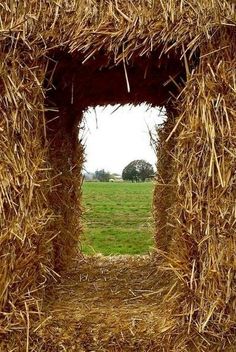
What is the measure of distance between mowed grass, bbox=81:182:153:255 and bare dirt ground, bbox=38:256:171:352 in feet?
4.37

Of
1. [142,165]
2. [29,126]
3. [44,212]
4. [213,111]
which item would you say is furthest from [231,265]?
[142,165]

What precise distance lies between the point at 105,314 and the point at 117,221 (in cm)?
627

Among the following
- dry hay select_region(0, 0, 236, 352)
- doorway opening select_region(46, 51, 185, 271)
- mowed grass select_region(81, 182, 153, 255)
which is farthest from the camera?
mowed grass select_region(81, 182, 153, 255)

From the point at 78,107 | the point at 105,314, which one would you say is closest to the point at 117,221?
the point at 78,107

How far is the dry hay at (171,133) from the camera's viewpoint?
293 centimetres

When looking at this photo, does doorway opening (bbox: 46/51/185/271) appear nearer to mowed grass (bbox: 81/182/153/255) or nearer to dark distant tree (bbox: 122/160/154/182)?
mowed grass (bbox: 81/182/153/255)

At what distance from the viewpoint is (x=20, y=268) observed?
304 cm

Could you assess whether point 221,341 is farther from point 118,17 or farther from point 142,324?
point 118,17

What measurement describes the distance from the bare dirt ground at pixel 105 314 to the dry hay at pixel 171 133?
0.10 metres

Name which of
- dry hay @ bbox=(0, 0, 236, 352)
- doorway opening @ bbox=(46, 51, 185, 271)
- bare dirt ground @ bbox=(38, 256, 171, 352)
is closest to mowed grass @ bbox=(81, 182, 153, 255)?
doorway opening @ bbox=(46, 51, 185, 271)

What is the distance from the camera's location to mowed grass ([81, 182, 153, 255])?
22.6ft

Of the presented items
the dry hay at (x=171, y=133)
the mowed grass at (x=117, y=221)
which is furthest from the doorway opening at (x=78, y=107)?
the mowed grass at (x=117, y=221)

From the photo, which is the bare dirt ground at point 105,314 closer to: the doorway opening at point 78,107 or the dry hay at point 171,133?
the dry hay at point 171,133

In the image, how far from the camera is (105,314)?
10.4 feet
